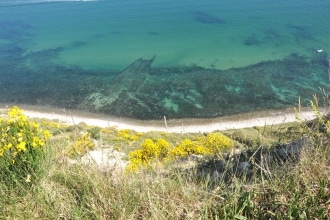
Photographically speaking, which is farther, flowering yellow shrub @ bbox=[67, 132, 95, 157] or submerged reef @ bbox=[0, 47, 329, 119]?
submerged reef @ bbox=[0, 47, 329, 119]

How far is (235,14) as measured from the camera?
63750 millimetres

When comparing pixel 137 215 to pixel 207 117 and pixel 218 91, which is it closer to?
pixel 207 117

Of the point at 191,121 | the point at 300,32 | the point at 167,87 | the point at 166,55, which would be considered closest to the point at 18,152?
the point at 191,121

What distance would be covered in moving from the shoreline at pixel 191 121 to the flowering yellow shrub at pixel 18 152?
75.7ft

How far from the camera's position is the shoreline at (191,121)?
2902cm

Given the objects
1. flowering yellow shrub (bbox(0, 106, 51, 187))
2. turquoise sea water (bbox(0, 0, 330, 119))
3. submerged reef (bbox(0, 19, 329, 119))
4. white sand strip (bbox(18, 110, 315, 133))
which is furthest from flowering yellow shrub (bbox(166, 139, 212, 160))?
flowering yellow shrub (bbox(0, 106, 51, 187))

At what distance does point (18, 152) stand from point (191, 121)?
25.8 m

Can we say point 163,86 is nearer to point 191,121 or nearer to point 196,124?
point 191,121

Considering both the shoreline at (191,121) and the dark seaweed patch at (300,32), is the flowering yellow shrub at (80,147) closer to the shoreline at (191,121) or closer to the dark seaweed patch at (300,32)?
the shoreline at (191,121)

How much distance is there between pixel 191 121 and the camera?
99.4ft

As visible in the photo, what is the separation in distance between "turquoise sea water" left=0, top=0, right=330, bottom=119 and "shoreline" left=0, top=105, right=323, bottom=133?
117 centimetres

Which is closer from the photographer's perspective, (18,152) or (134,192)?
(134,192)

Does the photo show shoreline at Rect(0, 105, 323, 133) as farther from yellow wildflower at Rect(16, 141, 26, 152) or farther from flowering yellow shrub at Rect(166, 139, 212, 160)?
yellow wildflower at Rect(16, 141, 26, 152)

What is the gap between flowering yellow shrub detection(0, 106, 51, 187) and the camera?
485 centimetres
